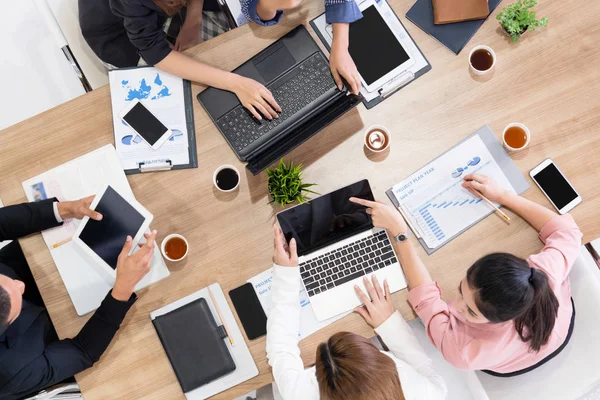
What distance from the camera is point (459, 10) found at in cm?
159

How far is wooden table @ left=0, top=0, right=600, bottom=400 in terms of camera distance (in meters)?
1.50

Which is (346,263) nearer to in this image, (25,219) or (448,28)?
(448,28)

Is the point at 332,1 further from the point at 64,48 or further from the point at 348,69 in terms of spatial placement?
the point at 64,48

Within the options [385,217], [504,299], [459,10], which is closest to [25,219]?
[385,217]

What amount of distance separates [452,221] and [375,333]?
1.32ft

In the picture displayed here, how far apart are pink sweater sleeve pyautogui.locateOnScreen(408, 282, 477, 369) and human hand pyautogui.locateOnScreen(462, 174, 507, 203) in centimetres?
31

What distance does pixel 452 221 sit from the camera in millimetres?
1529

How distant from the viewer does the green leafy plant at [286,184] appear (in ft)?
4.85

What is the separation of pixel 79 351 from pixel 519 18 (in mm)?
1603

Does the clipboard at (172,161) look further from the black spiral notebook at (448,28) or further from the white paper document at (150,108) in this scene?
the black spiral notebook at (448,28)

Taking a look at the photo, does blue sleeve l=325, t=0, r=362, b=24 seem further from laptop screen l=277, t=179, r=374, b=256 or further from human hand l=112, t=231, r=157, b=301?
human hand l=112, t=231, r=157, b=301

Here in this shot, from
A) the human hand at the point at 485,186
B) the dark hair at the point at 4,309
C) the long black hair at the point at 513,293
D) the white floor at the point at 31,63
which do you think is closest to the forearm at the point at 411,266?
the long black hair at the point at 513,293

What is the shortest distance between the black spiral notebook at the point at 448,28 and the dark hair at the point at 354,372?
944 millimetres

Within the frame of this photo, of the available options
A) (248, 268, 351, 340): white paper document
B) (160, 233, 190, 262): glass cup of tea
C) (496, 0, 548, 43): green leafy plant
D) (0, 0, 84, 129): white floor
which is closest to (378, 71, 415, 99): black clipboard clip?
(496, 0, 548, 43): green leafy plant
